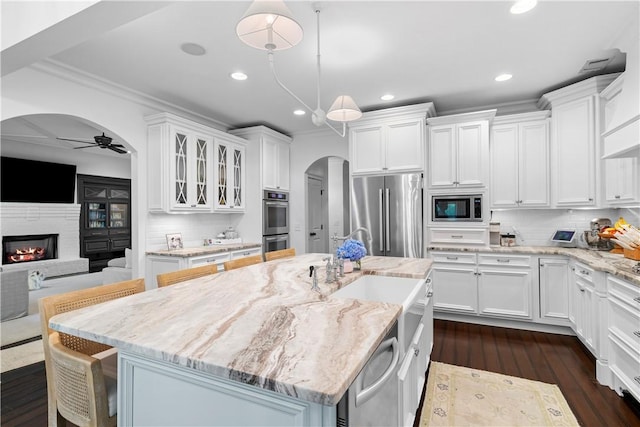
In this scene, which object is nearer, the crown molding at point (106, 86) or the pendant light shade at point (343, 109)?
the pendant light shade at point (343, 109)

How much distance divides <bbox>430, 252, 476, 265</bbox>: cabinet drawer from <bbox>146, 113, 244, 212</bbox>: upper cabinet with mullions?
9.87ft

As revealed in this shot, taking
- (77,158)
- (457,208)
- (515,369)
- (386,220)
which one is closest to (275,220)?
(386,220)

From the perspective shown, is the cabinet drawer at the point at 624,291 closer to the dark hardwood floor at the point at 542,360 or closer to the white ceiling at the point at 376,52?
the dark hardwood floor at the point at 542,360

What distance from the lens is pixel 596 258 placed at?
Answer: 113 inches

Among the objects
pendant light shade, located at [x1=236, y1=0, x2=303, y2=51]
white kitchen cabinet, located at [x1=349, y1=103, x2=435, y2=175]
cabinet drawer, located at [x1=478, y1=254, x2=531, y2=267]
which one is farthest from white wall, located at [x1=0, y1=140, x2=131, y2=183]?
cabinet drawer, located at [x1=478, y1=254, x2=531, y2=267]

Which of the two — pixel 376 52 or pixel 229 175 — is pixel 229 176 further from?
pixel 376 52

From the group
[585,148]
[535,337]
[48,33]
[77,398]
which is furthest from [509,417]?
[48,33]

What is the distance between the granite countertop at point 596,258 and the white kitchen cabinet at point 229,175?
2.93 meters

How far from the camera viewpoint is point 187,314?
133cm

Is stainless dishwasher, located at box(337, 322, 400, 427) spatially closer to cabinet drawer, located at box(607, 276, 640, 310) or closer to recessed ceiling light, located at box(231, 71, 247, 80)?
cabinet drawer, located at box(607, 276, 640, 310)

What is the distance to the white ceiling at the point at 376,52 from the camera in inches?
90.8

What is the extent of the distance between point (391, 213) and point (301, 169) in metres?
2.10

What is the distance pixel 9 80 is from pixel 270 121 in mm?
2962

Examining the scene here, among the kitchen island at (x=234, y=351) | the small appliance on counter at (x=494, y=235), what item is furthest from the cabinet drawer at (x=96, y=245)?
the small appliance on counter at (x=494, y=235)
